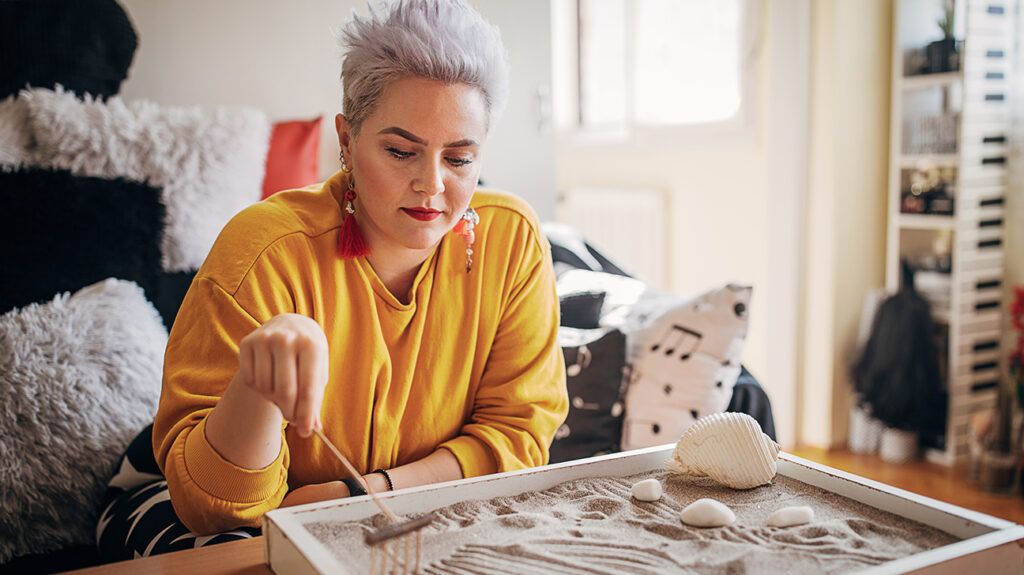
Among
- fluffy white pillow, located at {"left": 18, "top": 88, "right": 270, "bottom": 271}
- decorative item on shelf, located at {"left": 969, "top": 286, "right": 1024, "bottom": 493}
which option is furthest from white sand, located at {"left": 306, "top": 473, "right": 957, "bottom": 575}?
decorative item on shelf, located at {"left": 969, "top": 286, "right": 1024, "bottom": 493}

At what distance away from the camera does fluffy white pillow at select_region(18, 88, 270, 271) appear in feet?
5.69

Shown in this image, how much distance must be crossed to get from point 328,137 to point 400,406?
1141mm

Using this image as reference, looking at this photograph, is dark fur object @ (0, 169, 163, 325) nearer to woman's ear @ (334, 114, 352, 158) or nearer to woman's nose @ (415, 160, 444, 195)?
woman's ear @ (334, 114, 352, 158)

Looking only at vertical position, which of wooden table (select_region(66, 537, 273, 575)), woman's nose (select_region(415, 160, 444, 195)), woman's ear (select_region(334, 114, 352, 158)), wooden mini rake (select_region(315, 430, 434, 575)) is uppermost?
woman's ear (select_region(334, 114, 352, 158))

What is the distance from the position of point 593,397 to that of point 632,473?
2.45 ft

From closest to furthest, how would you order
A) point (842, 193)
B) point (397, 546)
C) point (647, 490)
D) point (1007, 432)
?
1. point (397, 546)
2. point (647, 490)
3. point (1007, 432)
4. point (842, 193)

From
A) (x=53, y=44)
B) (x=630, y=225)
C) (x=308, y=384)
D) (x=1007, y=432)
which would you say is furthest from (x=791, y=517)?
(x=630, y=225)

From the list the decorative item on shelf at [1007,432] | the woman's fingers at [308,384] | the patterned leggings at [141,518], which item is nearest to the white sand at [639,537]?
the woman's fingers at [308,384]

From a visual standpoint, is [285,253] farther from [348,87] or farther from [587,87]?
[587,87]

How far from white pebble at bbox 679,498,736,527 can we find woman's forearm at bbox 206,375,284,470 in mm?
445

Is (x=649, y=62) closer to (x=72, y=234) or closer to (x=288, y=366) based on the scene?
(x=72, y=234)

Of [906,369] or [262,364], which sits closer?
[262,364]

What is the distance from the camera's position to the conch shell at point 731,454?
1.04m

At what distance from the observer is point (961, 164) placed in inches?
114
